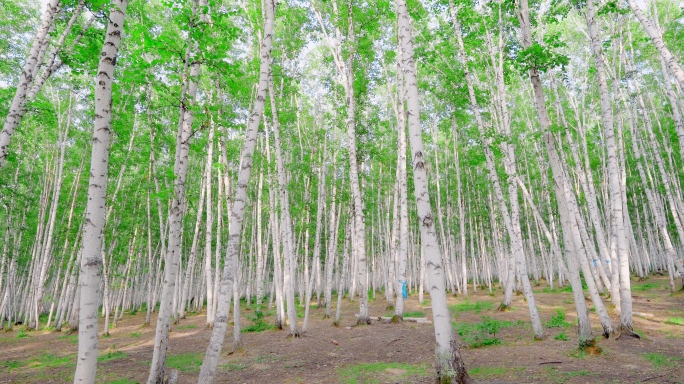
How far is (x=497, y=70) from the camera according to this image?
11.8 metres

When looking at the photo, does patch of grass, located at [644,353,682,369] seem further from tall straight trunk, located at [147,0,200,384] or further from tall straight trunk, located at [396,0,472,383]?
tall straight trunk, located at [147,0,200,384]

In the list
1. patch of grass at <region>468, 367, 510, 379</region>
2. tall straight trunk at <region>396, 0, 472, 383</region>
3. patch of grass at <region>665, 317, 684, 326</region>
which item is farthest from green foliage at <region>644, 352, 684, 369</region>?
patch of grass at <region>665, 317, 684, 326</region>

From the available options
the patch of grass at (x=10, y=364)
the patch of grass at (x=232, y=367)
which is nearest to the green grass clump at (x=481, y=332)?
the patch of grass at (x=232, y=367)

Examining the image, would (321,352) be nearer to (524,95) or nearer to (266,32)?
(266,32)

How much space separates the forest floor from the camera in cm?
662

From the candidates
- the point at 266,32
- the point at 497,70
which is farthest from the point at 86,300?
the point at 497,70

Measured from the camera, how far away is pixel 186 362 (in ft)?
32.2

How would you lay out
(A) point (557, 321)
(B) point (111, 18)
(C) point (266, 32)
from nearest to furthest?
(B) point (111, 18) → (C) point (266, 32) → (A) point (557, 321)

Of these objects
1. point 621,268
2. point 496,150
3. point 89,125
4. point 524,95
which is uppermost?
point 524,95

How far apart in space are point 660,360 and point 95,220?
9983 millimetres

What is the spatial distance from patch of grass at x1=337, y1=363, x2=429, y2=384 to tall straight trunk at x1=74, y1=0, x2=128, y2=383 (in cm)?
492

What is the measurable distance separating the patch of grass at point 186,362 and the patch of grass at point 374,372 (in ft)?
13.6

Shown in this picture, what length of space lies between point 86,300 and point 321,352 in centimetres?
745

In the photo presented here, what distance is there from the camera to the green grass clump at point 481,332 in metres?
9.45
